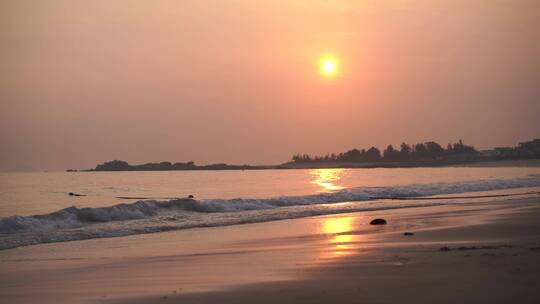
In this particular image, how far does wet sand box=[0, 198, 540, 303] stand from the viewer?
795 centimetres

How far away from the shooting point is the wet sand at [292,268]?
7953 mm

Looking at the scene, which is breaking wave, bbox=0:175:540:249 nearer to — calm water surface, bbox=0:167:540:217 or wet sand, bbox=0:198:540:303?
wet sand, bbox=0:198:540:303

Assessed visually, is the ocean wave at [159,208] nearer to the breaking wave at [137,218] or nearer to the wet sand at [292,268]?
the breaking wave at [137,218]

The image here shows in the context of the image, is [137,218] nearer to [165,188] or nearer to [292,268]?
[292,268]

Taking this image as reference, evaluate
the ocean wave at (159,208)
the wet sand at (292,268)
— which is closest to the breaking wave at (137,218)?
the ocean wave at (159,208)

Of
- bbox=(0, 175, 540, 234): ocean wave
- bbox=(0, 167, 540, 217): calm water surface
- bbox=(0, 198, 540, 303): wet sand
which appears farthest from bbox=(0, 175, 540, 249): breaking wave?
bbox=(0, 167, 540, 217): calm water surface

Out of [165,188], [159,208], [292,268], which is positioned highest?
[165,188]

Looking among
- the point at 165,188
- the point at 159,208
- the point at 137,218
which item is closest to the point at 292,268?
the point at 137,218

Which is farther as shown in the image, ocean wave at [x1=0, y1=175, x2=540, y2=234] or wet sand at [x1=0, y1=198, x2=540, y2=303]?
ocean wave at [x1=0, y1=175, x2=540, y2=234]

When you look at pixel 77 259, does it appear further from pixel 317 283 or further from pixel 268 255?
pixel 317 283

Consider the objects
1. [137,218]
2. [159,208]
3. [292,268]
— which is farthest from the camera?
[159,208]

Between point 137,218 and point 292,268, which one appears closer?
point 292,268

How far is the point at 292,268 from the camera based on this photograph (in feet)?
34.1

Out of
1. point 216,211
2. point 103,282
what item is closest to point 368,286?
point 103,282
